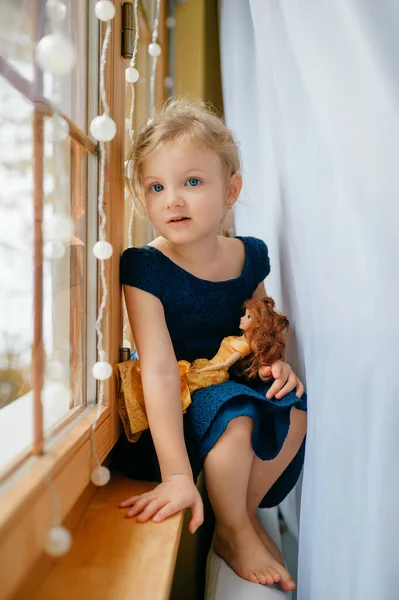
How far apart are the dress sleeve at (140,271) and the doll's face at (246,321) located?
0.17m

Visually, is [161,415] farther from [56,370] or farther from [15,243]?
[15,243]

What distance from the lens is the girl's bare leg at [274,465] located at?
100cm

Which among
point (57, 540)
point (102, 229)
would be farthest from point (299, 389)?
point (57, 540)

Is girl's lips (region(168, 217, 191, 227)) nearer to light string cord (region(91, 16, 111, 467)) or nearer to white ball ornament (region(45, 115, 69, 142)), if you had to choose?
light string cord (region(91, 16, 111, 467))

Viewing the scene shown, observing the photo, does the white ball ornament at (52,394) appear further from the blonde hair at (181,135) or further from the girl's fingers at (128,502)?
the blonde hair at (181,135)

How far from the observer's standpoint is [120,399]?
3.05 feet

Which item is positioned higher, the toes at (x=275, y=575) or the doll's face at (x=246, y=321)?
the doll's face at (x=246, y=321)

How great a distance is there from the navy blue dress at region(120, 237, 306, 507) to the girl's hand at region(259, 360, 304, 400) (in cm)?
1

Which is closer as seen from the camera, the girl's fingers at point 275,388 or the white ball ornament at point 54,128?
the white ball ornament at point 54,128

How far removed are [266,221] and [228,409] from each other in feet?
1.52

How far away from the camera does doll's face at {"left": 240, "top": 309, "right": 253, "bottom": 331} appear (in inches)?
40.1

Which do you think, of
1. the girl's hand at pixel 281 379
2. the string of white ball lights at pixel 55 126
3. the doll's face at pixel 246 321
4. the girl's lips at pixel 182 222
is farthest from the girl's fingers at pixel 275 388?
the string of white ball lights at pixel 55 126

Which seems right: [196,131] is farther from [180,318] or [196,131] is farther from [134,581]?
[134,581]

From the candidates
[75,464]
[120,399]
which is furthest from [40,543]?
[120,399]
